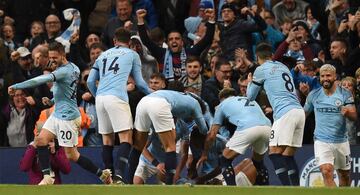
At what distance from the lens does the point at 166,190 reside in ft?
47.1

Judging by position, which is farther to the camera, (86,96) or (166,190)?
(86,96)

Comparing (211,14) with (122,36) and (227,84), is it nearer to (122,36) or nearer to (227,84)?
(227,84)

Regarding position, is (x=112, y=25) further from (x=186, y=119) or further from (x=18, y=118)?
(x=186, y=119)

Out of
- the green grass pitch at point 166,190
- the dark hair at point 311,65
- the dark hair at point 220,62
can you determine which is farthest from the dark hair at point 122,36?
the green grass pitch at point 166,190

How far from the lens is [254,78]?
18.8 meters

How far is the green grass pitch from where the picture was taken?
45.8ft

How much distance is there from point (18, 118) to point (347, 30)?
5.63 meters

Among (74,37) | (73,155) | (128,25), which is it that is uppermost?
(128,25)

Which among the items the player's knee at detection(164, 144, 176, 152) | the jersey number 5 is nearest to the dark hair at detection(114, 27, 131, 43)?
the player's knee at detection(164, 144, 176, 152)

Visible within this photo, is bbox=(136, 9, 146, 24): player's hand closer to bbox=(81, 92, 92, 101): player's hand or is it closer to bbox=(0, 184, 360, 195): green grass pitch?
bbox=(81, 92, 92, 101): player's hand

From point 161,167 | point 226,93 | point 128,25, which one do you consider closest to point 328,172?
point 226,93

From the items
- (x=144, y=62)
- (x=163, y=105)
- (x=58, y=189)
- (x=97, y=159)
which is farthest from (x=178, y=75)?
(x=58, y=189)

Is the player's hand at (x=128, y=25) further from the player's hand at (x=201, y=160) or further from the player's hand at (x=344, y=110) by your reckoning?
the player's hand at (x=344, y=110)

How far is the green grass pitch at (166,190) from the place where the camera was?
45.8ft
